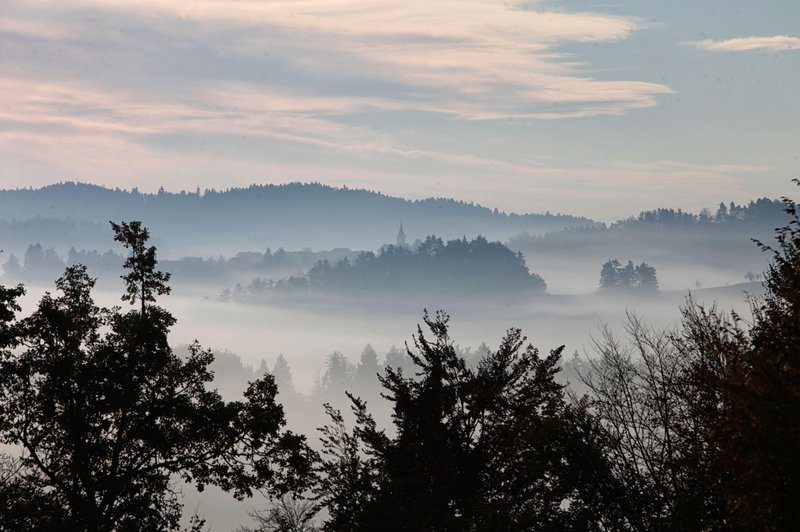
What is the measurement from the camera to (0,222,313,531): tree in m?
16.3

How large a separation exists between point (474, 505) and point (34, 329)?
8.75 m

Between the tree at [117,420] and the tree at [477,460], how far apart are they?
1751 millimetres

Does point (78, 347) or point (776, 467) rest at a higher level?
point (78, 347)

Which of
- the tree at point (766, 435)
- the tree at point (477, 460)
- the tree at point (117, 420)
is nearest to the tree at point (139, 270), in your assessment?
the tree at point (117, 420)

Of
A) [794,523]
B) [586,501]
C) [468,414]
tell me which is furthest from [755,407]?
[468,414]

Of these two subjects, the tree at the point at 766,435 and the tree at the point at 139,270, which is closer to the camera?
the tree at the point at 766,435

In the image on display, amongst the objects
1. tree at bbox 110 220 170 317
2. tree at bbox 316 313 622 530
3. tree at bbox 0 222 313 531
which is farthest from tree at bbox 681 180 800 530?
tree at bbox 110 220 170 317

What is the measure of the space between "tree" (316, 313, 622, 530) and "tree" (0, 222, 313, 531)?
1.75 metres

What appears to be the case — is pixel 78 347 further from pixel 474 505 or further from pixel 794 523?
pixel 794 523

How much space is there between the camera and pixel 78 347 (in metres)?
17.0

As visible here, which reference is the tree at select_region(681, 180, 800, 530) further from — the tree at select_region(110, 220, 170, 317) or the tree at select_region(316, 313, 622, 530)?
the tree at select_region(110, 220, 170, 317)

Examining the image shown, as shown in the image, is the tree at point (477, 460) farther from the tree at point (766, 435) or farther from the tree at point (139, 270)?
the tree at point (139, 270)

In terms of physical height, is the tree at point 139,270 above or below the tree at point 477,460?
above

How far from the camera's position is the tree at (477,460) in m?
16.2
